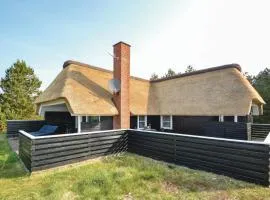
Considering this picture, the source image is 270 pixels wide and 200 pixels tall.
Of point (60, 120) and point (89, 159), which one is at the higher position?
point (60, 120)

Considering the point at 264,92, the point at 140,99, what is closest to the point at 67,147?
the point at 140,99

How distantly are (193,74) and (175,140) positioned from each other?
9.07 m

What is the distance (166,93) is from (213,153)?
9239mm

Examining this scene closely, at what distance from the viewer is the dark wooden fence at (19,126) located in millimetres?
13617

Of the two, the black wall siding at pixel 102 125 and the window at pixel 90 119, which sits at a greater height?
the window at pixel 90 119

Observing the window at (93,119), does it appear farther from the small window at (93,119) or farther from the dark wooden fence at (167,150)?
the dark wooden fence at (167,150)

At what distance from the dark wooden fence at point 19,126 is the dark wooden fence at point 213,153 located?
1058 cm

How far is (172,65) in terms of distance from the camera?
4484 cm

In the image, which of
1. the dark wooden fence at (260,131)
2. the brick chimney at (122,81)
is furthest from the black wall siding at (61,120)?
the dark wooden fence at (260,131)

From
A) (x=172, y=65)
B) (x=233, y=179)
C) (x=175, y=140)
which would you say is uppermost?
(x=172, y=65)

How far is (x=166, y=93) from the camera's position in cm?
1454

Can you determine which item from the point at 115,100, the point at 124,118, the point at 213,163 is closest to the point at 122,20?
the point at 115,100

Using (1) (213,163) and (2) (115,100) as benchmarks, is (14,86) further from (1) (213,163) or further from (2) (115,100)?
(1) (213,163)

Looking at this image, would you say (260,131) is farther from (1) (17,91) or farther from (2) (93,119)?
(1) (17,91)
